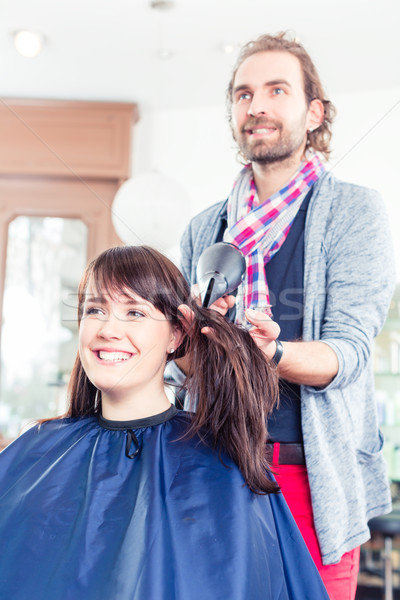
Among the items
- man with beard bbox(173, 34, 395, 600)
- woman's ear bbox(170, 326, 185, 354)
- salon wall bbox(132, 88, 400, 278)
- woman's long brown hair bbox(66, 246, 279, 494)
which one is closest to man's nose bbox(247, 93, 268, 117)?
man with beard bbox(173, 34, 395, 600)

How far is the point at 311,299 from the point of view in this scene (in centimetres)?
125

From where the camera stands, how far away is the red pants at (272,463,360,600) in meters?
1.18

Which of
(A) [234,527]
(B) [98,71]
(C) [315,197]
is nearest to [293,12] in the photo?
(B) [98,71]

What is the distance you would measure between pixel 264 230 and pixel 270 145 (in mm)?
199

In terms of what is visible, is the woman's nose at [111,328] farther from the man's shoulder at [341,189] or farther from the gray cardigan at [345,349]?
the man's shoulder at [341,189]

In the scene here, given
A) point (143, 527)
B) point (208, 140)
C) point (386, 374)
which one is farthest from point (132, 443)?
point (208, 140)

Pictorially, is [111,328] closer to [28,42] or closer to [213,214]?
[213,214]

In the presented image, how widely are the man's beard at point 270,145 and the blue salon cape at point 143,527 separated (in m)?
0.64

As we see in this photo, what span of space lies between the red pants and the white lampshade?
1.80 meters

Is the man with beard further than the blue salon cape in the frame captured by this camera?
Yes

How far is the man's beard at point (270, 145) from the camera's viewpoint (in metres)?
1.35

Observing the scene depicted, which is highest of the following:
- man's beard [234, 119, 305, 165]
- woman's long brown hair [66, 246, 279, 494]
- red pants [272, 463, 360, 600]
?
man's beard [234, 119, 305, 165]

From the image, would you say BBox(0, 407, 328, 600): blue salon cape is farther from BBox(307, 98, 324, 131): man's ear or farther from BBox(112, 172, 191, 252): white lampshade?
BBox(112, 172, 191, 252): white lampshade

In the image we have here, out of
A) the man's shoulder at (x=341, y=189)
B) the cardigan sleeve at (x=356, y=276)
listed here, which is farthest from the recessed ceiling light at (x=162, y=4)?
the cardigan sleeve at (x=356, y=276)
